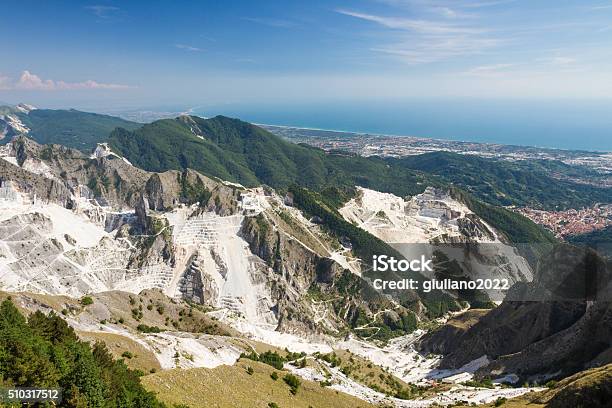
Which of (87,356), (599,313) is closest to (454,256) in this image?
(599,313)

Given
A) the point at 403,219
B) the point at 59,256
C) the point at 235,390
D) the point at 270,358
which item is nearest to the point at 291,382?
the point at 235,390

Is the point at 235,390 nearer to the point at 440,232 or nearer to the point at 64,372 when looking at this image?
the point at 64,372

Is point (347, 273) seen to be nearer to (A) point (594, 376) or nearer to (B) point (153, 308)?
(B) point (153, 308)

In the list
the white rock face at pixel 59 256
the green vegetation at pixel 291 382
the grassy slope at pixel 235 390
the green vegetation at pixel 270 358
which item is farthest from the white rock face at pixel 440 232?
the green vegetation at pixel 291 382

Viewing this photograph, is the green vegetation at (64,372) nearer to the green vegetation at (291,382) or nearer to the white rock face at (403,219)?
the green vegetation at (291,382)

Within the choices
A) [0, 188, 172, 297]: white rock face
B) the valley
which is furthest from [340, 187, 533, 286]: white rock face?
[0, 188, 172, 297]: white rock face

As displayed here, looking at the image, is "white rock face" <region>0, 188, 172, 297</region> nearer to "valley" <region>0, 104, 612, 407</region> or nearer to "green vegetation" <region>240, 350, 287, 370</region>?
"valley" <region>0, 104, 612, 407</region>
